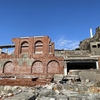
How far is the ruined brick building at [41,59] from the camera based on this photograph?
23.5 metres

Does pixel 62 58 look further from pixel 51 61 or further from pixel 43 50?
pixel 43 50

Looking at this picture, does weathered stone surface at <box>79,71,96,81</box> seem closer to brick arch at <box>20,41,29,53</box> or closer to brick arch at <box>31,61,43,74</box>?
brick arch at <box>31,61,43,74</box>

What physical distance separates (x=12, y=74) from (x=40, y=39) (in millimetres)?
8736

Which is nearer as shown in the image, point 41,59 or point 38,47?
point 41,59

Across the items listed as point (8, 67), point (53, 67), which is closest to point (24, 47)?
point (8, 67)

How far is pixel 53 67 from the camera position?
2417 cm

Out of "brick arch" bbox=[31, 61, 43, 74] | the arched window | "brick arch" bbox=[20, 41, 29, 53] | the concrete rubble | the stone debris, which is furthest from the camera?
"brick arch" bbox=[20, 41, 29, 53]

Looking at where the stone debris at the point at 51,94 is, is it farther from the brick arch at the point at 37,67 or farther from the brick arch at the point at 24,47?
the brick arch at the point at 24,47

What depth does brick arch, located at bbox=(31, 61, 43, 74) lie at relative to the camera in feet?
80.0

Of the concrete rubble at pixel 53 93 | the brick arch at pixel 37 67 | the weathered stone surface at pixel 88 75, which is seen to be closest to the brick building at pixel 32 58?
the brick arch at pixel 37 67

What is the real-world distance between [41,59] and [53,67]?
9.09 feet

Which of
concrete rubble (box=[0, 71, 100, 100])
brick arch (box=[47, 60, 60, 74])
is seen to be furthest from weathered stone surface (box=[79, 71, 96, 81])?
brick arch (box=[47, 60, 60, 74])

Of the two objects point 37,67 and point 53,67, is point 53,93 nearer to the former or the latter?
point 53,67

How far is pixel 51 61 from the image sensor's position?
24.5 metres
